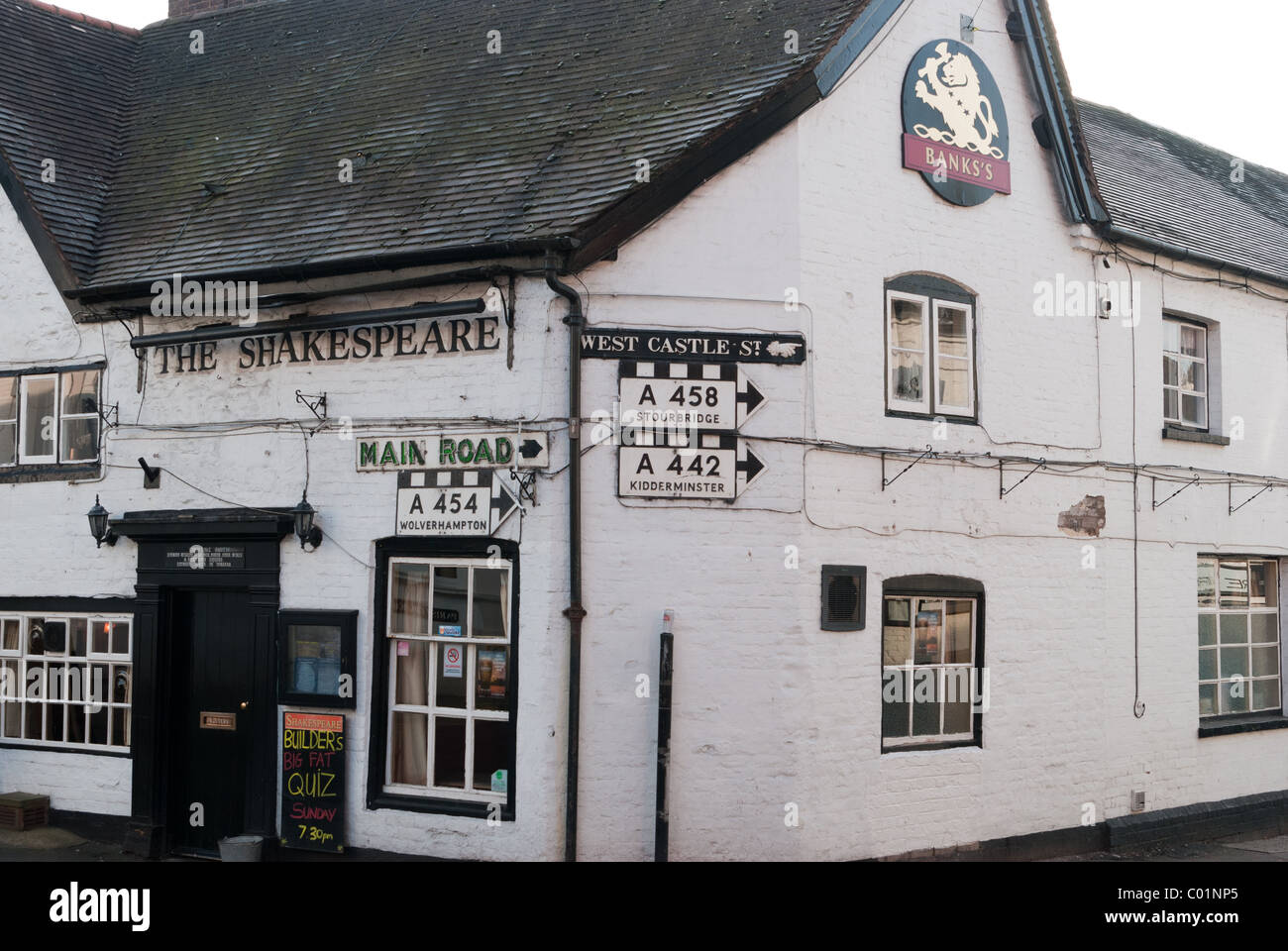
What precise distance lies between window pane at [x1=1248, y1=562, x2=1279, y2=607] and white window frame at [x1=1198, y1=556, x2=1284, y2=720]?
14mm

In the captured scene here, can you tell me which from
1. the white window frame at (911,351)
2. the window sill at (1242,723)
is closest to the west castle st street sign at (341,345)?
the white window frame at (911,351)

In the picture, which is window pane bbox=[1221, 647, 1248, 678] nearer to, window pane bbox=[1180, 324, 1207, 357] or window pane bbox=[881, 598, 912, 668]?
window pane bbox=[1180, 324, 1207, 357]

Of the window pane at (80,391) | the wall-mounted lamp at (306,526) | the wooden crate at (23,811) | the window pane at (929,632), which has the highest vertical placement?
the window pane at (80,391)

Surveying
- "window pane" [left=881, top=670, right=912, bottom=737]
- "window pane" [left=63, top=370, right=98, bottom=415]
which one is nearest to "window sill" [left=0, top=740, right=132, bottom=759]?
"window pane" [left=63, top=370, right=98, bottom=415]

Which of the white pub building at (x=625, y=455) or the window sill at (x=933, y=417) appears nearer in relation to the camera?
the white pub building at (x=625, y=455)

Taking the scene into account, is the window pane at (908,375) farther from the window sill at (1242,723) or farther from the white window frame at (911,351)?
the window sill at (1242,723)

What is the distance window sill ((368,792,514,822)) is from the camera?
10.7m

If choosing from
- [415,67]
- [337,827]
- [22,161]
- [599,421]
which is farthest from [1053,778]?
[22,161]

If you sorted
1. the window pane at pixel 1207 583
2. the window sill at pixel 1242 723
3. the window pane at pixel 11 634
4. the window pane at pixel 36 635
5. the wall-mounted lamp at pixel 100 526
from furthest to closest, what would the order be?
the window pane at pixel 1207 583 < the window sill at pixel 1242 723 < the window pane at pixel 11 634 < the window pane at pixel 36 635 < the wall-mounted lamp at pixel 100 526

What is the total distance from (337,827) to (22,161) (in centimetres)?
749

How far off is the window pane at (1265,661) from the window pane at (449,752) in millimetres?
9312

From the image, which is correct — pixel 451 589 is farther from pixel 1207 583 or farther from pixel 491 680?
pixel 1207 583

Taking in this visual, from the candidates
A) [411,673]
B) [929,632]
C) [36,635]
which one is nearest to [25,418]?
[36,635]

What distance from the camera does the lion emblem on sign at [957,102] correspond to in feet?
40.6
